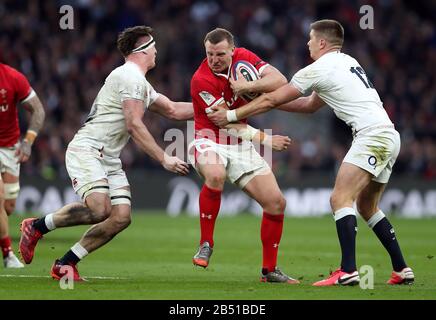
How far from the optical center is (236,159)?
418 inches

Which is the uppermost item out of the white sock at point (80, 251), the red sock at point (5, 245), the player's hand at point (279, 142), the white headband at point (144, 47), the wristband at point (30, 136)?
the white headband at point (144, 47)

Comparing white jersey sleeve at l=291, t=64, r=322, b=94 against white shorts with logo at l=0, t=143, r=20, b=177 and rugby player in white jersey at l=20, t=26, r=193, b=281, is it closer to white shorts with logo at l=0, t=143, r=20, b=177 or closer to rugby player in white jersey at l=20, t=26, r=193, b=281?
rugby player in white jersey at l=20, t=26, r=193, b=281

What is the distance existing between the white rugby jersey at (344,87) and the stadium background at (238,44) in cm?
1418

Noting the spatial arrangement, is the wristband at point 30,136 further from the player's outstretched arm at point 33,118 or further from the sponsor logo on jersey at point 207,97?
the sponsor logo on jersey at point 207,97

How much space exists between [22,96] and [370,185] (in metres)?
4.96

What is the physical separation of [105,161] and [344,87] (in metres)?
2.72

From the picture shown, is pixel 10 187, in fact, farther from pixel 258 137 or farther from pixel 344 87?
pixel 344 87

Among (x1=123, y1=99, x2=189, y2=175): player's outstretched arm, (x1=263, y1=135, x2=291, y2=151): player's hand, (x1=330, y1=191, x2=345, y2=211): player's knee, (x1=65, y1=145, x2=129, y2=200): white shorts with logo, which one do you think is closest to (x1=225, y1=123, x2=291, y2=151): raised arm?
(x1=263, y1=135, x2=291, y2=151): player's hand

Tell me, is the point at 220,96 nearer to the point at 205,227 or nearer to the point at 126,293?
the point at 205,227

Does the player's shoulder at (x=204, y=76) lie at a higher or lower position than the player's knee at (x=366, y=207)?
higher

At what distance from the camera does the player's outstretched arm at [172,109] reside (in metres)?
11.2

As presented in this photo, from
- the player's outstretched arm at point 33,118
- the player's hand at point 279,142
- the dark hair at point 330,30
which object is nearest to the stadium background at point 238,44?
the player's outstretched arm at point 33,118

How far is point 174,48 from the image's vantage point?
2769 centimetres

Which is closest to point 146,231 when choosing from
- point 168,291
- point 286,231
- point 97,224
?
point 286,231
